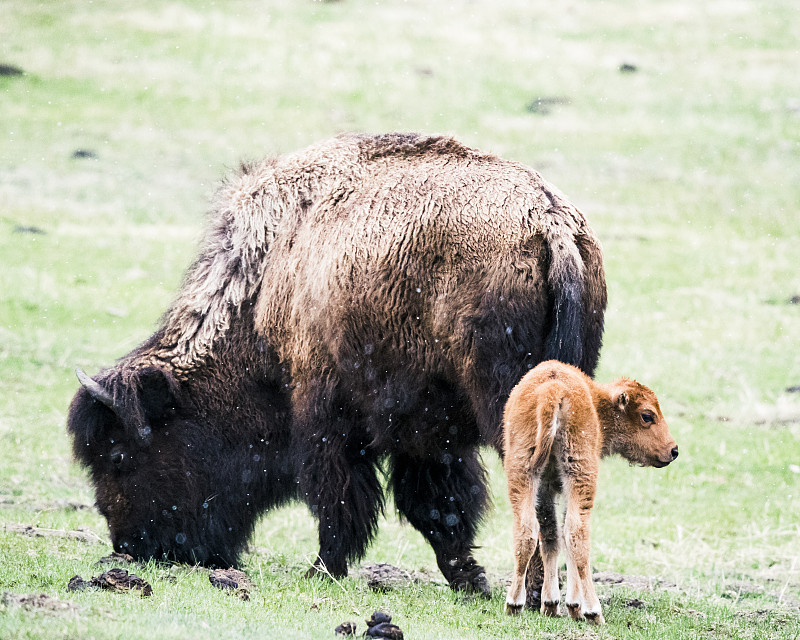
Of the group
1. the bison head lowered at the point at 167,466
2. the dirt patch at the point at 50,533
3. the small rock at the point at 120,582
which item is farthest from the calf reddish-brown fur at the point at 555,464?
the dirt patch at the point at 50,533

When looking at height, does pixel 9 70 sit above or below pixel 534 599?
above

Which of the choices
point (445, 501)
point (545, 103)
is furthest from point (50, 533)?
point (545, 103)

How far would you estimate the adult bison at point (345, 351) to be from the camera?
5.79 meters

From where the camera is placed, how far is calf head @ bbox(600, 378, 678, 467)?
5426 millimetres

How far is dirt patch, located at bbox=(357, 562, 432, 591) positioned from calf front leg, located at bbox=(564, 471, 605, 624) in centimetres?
161

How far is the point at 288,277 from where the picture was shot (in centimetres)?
679

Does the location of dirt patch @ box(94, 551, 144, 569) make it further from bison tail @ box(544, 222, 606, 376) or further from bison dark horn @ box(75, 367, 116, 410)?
bison tail @ box(544, 222, 606, 376)

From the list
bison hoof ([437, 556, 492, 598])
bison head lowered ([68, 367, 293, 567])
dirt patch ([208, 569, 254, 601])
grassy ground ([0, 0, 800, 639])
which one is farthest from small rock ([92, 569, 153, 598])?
bison hoof ([437, 556, 492, 598])

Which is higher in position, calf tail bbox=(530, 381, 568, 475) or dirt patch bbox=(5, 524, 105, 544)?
calf tail bbox=(530, 381, 568, 475)

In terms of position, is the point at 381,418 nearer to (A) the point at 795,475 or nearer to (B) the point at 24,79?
(A) the point at 795,475

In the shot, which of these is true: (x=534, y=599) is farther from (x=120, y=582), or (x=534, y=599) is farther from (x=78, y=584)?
(x=78, y=584)

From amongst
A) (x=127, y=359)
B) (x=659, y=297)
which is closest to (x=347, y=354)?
(x=127, y=359)

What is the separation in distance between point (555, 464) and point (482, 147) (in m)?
19.8

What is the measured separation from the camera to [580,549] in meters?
4.93
